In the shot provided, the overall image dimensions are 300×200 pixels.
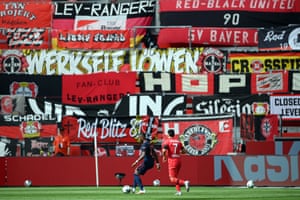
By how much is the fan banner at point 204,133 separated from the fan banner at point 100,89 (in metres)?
→ 5.19

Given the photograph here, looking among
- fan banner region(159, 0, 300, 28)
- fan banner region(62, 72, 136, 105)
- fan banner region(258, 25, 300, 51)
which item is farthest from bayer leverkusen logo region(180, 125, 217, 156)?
fan banner region(159, 0, 300, 28)

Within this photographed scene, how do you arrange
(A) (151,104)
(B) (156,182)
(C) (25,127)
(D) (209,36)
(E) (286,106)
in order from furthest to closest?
(D) (209,36) → (A) (151,104) → (E) (286,106) → (C) (25,127) → (B) (156,182)

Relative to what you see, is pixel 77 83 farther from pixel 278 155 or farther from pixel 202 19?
pixel 278 155

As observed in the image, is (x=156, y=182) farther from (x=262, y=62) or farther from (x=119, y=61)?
(x=119, y=61)

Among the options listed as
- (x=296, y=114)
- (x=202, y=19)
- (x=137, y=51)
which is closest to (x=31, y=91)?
(x=137, y=51)

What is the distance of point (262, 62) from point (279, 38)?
49.7 inches

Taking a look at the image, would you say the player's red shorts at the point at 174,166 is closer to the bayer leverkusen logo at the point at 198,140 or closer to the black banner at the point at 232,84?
the bayer leverkusen logo at the point at 198,140

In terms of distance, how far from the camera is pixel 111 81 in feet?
140

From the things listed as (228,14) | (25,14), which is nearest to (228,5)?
(228,14)

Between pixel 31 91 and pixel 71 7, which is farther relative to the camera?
pixel 71 7

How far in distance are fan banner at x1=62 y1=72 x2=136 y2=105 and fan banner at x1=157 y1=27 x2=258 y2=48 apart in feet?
11.6

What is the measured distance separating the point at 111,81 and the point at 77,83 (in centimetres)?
146

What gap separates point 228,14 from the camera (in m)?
45.6

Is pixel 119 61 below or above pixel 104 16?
below
